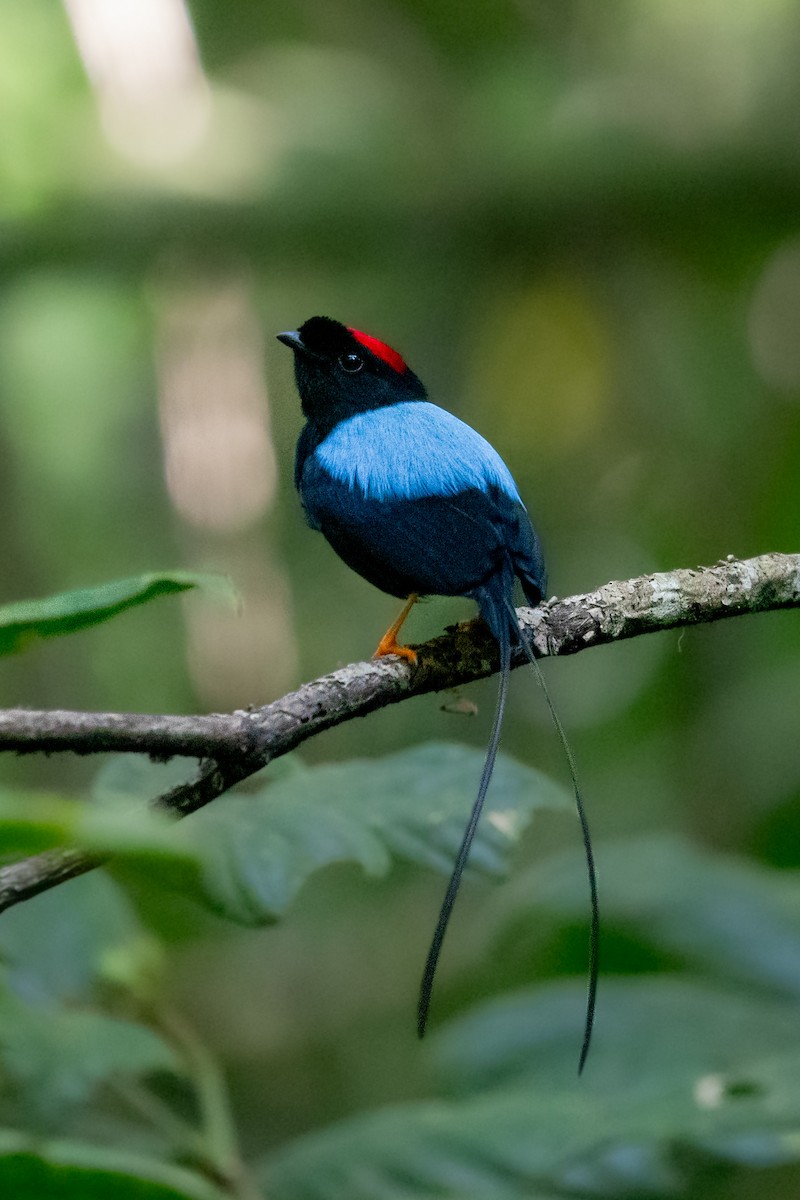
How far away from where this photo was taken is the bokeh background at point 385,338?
5801 millimetres

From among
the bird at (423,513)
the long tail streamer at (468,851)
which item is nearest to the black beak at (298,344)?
the bird at (423,513)

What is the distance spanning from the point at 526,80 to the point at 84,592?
6.43m

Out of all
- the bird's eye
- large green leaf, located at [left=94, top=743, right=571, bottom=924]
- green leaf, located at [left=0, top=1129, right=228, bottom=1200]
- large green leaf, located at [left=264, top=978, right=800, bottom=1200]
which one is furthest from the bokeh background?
green leaf, located at [left=0, top=1129, right=228, bottom=1200]

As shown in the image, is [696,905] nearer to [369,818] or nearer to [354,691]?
[369,818]

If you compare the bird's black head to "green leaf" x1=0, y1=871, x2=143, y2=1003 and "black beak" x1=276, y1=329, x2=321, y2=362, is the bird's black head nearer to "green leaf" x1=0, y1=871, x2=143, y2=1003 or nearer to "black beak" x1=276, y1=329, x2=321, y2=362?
"black beak" x1=276, y1=329, x2=321, y2=362

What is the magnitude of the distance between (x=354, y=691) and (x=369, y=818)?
0.76 feet

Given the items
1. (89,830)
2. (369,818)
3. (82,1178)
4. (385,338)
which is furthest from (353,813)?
(385,338)

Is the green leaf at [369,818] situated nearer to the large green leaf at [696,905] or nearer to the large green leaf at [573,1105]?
the large green leaf at [573,1105]

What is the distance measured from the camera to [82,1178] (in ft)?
3.84

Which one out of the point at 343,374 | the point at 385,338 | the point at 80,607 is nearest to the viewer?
the point at 80,607

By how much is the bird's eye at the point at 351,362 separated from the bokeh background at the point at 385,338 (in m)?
2.28

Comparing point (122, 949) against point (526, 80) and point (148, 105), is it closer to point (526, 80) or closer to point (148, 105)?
point (148, 105)

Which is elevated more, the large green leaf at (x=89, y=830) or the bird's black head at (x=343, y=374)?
the bird's black head at (x=343, y=374)

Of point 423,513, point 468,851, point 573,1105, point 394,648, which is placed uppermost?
point 423,513
